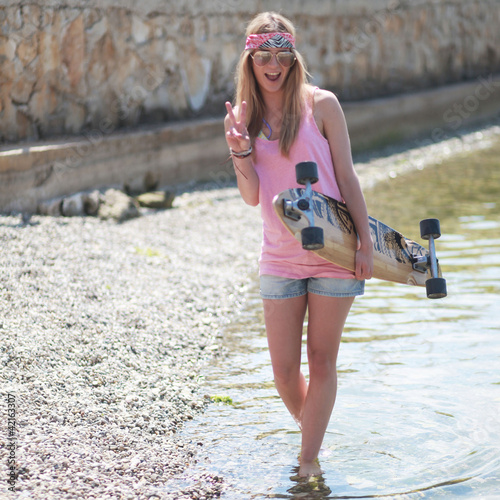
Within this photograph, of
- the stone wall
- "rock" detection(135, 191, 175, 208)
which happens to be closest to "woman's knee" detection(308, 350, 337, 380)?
"rock" detection(135, 191, 175, 208)

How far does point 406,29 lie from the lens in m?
13.7

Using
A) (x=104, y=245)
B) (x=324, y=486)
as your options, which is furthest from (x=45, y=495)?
(x=104, y=245)

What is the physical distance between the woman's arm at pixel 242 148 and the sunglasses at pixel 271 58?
189mm

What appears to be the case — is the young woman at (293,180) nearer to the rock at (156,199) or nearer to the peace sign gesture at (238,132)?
the peace sign gesture at (238,132)

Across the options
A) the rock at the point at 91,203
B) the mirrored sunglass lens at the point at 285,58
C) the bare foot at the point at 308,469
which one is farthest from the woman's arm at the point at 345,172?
the rock at the point at 91,203

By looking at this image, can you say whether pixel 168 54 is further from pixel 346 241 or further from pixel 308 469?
pixel 308 469

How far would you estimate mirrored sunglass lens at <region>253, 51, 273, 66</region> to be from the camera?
3041 millimetres

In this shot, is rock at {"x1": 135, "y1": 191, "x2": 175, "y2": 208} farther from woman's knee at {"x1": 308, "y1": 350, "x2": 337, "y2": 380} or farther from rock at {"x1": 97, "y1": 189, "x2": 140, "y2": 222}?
woman's knee at {"x1": 308, "y1": 350, "x2": 337, "y2": 380}

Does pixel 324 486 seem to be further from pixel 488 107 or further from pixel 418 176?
pixel 488 107

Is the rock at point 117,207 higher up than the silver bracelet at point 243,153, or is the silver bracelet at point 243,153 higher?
the silver bracelet at point 243,153

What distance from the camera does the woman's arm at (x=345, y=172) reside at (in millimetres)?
3020

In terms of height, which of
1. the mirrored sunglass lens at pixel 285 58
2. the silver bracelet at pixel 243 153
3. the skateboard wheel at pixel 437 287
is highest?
the mirrored sunglass lens at pixel 285 58

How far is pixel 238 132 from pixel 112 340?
72.6 inches

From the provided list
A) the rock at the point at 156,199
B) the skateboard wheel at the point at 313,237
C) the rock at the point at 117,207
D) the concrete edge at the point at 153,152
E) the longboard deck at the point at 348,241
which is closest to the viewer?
the skateboard wheel at the point at 313,237
